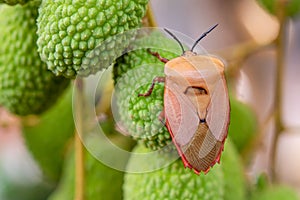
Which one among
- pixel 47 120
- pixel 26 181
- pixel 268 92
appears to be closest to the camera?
pixel 47 120

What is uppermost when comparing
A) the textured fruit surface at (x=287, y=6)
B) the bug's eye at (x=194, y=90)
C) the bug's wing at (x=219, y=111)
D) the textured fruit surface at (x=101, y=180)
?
the bug's eye at (x=194, y=90)

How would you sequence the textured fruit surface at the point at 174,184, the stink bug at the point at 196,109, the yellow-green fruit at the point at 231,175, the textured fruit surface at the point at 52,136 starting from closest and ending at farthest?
1. the stink bug at the point at 196,109
2. the textured fruit surface at the point at 174,184
3. the yellow-green fruit at the point at 231,175
4. the textured fruit surface at the point at 52,136


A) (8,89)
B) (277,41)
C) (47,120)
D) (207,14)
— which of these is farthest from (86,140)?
(207,14)

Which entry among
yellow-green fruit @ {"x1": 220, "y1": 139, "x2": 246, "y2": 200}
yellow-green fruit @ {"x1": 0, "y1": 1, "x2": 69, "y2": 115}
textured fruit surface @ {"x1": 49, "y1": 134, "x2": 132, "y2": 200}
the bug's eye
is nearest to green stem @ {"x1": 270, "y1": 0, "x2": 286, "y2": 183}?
yellow-green fruit @ {"x1": 220, "y1": 139, "x2": 246, "y2": 200}

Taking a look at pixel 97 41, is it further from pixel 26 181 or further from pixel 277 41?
pixel 26 181

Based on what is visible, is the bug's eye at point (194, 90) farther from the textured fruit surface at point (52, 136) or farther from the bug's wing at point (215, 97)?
the textured fruit surface at point (52, 136)

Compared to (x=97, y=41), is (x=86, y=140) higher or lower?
lower

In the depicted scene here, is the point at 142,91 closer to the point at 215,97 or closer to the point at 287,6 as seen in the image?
the point at 215,97

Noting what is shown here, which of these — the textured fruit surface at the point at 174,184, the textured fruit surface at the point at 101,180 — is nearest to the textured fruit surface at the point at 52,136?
the textured fruit surface at the point at 101,180

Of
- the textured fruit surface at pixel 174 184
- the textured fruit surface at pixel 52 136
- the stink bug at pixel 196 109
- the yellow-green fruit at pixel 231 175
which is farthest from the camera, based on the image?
the textured fruit surface at pixel 52 136
